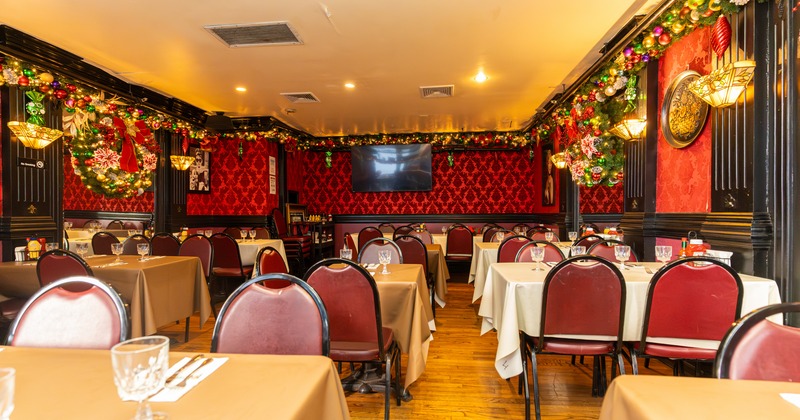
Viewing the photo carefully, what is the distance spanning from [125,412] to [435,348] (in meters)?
3.27

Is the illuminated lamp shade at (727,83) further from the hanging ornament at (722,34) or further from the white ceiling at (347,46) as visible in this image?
the white ceiling at (347,46)

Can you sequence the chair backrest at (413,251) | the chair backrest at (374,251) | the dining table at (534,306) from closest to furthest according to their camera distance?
the dining table at (534,306)
the chair backrest at (374,251)
the chair backrest at (413,251)

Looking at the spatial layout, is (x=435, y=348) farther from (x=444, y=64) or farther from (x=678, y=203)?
(x=444, y=64)

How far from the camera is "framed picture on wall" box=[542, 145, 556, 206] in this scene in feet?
28.3

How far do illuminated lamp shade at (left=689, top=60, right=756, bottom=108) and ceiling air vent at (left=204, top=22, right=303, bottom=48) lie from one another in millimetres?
3440

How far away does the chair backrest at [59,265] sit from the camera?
301 centimetres

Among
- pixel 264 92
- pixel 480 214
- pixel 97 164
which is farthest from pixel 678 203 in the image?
pixel 97 164

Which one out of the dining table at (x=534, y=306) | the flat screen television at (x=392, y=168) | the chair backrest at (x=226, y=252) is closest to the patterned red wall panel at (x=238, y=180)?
→ the flat screen television at (x=392, y=168)

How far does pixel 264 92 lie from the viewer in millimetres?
6473

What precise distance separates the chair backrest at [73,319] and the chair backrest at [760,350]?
6.14 ft

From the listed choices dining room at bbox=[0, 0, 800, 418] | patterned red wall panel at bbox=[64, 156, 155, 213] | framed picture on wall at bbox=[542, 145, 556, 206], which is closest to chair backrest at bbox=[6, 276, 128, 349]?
dining room at bbox=[0, 0, 800, 418]

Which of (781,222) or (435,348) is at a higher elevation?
(781,222)

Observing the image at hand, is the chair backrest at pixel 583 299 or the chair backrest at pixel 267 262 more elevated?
the chair backrest at pixel 267 262

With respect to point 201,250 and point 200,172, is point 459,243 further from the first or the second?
point 200,172
